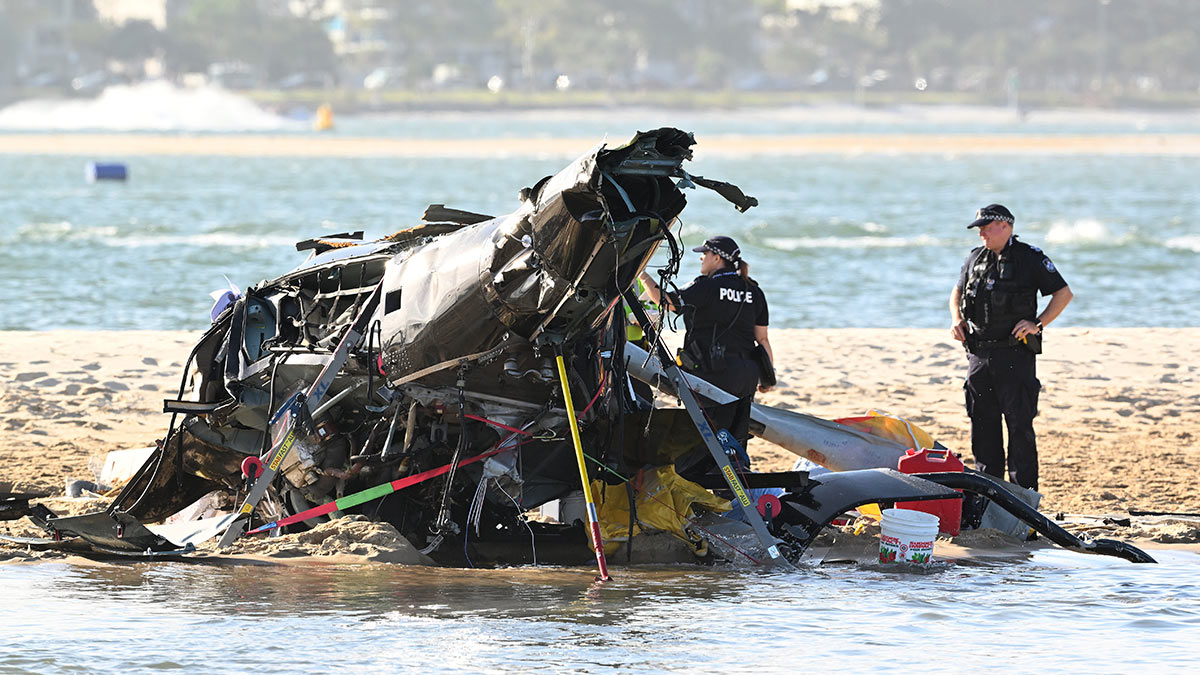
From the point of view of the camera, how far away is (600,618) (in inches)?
324

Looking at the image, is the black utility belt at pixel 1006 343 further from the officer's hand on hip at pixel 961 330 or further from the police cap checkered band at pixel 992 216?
the police cap checkered band at pixel 992 216

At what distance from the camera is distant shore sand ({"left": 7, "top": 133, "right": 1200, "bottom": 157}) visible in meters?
87.1

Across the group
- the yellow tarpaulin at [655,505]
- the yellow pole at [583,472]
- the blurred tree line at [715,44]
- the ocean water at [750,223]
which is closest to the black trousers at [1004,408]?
the yellow tarpaulin at [655,505]

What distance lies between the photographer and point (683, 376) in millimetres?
9172

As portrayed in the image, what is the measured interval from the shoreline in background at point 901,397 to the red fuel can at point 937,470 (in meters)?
1.42

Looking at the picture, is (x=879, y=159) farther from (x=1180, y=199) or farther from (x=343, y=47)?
(x=343, y=47)

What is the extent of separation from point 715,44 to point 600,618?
179915 millimetres

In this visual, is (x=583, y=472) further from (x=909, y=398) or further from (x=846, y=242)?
(x=846, y=242)

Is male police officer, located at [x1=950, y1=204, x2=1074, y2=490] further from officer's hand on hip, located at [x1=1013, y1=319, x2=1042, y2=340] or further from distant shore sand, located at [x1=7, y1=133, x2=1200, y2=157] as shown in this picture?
distant shore sand, located at [x1=7, y1=133, x2=1200, y2=157]

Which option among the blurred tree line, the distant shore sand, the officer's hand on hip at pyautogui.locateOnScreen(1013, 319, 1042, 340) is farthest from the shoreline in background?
the blurred tree line

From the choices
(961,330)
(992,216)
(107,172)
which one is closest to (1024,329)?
(961,330)

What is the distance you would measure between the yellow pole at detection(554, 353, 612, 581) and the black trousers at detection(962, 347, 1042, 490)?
3.18 m

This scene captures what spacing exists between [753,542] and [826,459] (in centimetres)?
128

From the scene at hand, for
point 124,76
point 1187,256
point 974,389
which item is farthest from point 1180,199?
point 124,76
